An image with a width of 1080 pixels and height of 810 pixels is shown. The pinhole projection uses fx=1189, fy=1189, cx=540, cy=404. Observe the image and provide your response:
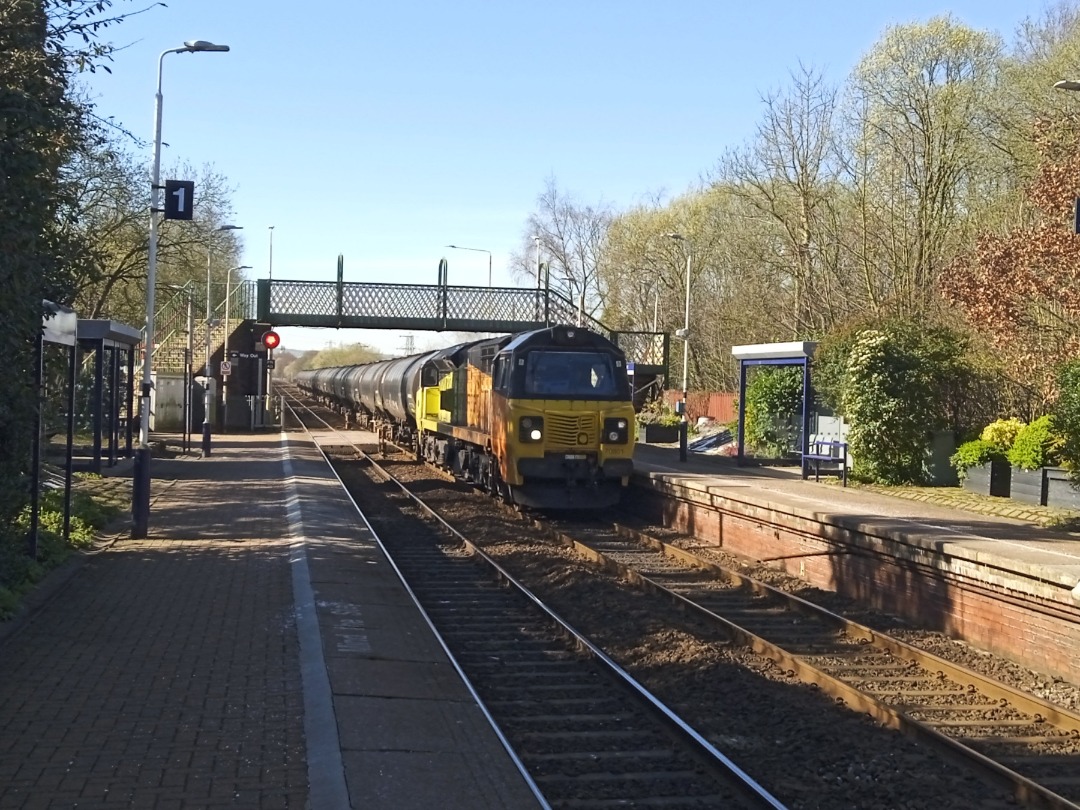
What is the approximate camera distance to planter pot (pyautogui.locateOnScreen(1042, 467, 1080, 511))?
17.5 m

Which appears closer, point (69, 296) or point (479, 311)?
point (69, 296)

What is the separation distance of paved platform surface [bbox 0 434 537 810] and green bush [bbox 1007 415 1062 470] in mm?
10826

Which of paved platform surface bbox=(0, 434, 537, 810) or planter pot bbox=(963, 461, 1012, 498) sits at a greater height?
planter pot bbox=(963, 461, 1012, 498)

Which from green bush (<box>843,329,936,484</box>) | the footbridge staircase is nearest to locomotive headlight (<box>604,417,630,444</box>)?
green bush (<box>843,329,936,484</box>)

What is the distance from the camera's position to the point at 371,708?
7.61 m

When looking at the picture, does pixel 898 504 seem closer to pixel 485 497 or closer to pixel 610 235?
pixel 485 497

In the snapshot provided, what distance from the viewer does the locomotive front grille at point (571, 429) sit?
19.5 meters

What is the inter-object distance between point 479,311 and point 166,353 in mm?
15655

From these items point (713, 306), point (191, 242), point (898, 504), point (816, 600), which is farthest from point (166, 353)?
point (816, 600)

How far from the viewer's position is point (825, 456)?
77.7 feet

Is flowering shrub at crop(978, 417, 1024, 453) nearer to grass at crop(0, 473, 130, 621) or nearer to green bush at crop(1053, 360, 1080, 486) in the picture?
green bush at crop(1053, 360, 1080, 486)

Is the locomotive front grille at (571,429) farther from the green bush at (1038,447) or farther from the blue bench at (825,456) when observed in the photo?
the green bush at (1038,447)

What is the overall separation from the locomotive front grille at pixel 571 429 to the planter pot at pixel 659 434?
18.7m

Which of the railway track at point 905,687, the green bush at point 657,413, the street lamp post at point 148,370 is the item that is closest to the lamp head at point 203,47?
the street lamp post at point 148,370
